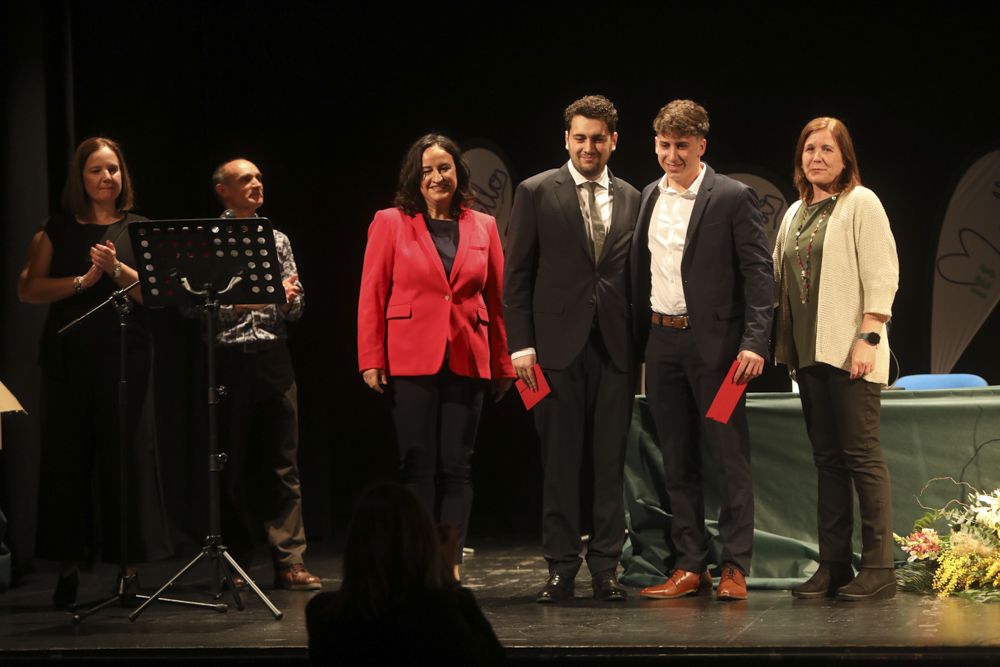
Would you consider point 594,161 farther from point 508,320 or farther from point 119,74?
point 119,74

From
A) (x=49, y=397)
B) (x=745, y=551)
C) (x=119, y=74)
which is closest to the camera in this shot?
(x=745, y=551)

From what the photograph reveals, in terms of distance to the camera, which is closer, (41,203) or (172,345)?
(41,203)

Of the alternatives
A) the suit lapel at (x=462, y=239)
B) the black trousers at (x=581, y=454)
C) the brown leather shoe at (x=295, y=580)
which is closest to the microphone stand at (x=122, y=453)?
the brown leather shoe at (x=295, y=580)

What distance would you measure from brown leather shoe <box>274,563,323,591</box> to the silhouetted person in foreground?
2767mm

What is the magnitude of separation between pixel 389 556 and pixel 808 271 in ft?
8.91

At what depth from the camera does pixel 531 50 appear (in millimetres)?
6777

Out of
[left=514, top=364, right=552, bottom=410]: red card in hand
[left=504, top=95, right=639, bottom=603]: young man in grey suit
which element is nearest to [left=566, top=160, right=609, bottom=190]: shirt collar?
[left=504, top=95, right=639, bottom=603]: young man in grey suit

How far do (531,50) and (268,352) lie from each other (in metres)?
2.58

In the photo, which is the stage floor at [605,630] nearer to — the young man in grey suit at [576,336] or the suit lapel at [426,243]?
the young man in grey suit at [576,336]

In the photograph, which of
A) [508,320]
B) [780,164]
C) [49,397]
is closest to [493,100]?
[780,164]

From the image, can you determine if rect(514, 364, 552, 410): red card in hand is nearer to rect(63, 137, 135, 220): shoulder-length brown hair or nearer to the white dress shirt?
the white dress shirt

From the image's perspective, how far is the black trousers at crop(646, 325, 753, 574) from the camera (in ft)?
14.6

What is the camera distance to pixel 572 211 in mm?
4547

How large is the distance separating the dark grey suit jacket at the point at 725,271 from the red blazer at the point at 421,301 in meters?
0.76
